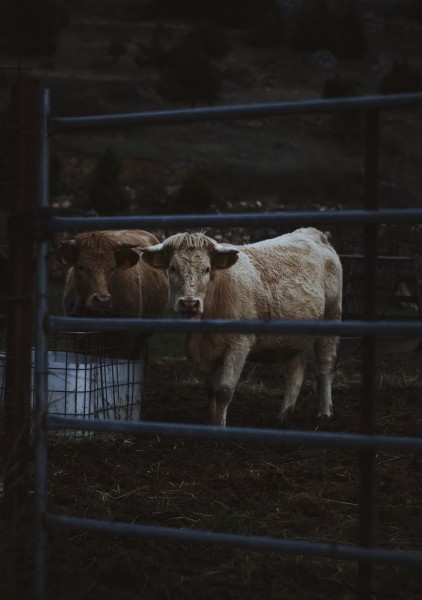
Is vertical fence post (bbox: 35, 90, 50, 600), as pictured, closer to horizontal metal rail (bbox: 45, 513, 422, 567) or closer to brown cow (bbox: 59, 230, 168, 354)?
horizontal metal rail (bbox: 45, 513, 422, 567)

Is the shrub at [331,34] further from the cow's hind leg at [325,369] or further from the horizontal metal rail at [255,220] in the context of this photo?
the horizontal metal rail at [255,220]

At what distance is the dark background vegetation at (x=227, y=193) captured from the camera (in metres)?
3.32

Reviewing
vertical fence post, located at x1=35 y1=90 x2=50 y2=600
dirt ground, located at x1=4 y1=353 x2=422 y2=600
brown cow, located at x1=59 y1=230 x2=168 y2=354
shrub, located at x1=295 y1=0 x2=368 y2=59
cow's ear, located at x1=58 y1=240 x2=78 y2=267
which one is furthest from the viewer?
shrub, located at x1=295 y1=0 x2=368 y2=59

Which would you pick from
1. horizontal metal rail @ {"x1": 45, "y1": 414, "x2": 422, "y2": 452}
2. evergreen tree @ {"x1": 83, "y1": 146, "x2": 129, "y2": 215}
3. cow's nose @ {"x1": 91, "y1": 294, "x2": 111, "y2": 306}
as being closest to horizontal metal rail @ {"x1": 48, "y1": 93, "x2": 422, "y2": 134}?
horizontal metal rail @ {"x1": 45, "y1": 414, "x2": 422, "y2": 452}

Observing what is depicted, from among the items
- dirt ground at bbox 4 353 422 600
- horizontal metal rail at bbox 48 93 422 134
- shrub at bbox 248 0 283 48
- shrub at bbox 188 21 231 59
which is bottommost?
dirt ground at bbox 4 353 422 600

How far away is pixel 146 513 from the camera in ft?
13.4

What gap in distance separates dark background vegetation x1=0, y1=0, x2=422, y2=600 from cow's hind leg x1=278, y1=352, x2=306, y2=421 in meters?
0.13

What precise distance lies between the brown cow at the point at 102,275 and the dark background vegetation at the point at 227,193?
3.03ft

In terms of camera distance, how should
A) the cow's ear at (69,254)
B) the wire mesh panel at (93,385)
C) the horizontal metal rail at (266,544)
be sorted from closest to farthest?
the horizontal metal rail at (266,544) → the wire mesh panel at (93,385) → the cow's ear at (69,254)

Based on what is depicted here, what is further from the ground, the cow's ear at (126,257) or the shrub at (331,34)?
the shrub at (331,34)

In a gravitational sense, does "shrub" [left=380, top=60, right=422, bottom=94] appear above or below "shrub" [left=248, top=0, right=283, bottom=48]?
below

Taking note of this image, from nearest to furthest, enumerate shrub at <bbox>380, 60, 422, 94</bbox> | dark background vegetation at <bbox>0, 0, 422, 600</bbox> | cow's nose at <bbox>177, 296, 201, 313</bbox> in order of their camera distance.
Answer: dark background vegetation at <bbox>0, 0, 422, 600</bbox> → cow's nose at <bbox>177, 296, 201, 313</bbox> → shrub at <bbox>380, 60, 422, 94</bbox>

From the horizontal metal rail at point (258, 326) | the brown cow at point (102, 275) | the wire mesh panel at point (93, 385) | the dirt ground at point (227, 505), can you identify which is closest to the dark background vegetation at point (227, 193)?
the dirt ground at point (227, 505)

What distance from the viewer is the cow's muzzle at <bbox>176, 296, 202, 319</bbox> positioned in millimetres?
6121
